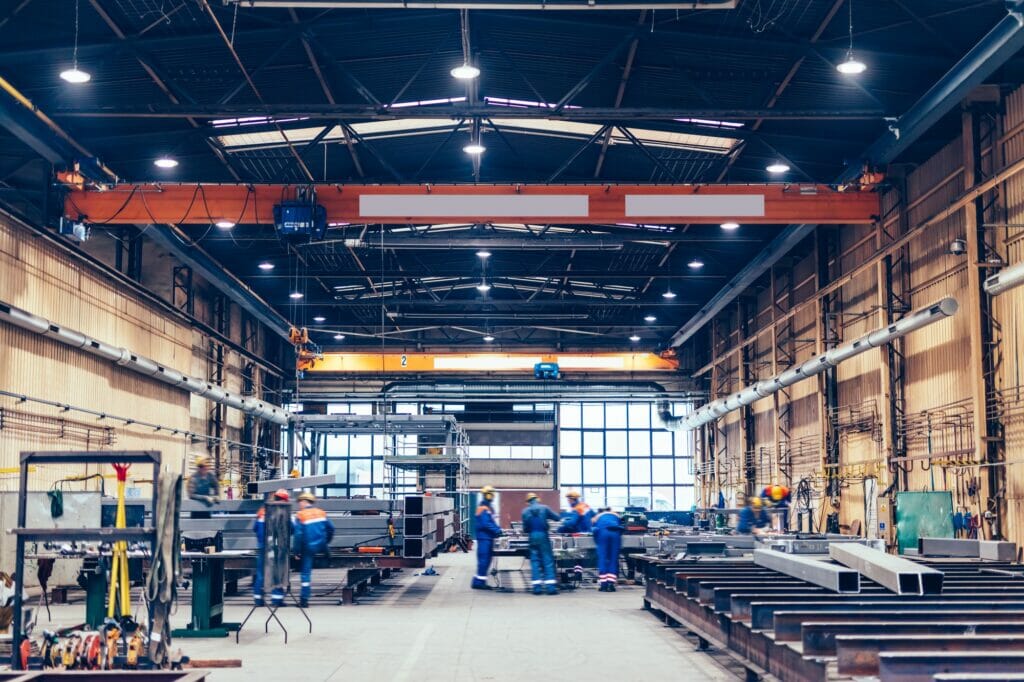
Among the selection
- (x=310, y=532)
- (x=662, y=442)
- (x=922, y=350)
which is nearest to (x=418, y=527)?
(x=310, y=532)

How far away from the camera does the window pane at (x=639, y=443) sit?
1687 inches

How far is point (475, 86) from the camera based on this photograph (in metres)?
18.1

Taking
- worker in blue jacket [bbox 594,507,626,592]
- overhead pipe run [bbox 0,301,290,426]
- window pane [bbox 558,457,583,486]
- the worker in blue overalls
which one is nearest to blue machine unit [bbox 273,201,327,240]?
overhead pipe run [bbox 0,301,290,426]

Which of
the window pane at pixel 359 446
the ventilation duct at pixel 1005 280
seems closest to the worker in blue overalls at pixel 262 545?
the ventilation duct at pixel 1005 280

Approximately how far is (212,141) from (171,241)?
437cm

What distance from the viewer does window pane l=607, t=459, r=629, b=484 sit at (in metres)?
42.7

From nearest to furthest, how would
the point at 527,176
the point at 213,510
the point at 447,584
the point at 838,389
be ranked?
the point at 213,510, the point at 447,584, the point at 527,176, the point at 838,389

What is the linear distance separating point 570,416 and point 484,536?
26133 millimetres

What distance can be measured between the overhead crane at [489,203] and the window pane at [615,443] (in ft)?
78.3

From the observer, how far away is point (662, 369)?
39719 millimetres

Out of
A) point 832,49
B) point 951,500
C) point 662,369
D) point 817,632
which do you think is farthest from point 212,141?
point 662,369

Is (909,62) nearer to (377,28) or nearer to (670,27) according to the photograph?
(670,27)

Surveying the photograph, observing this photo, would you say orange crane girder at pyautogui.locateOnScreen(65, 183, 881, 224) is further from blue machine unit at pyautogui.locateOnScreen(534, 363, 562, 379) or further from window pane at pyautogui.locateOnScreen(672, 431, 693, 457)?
window pane at pyautogui.locateOnScreen(672, 431, 693, 457)

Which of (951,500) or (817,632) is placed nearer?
(817,632)
